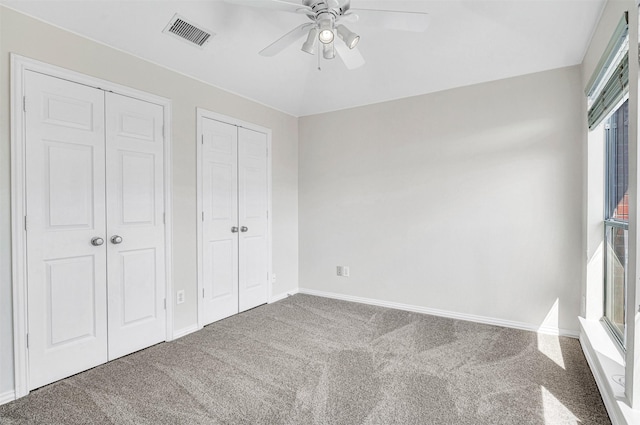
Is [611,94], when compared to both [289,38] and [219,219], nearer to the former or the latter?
[289,38]

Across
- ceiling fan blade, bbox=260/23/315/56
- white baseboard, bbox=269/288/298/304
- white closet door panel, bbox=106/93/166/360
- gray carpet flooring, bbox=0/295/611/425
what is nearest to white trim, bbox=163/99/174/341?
white closet door panel, bbox=106/93/166/360

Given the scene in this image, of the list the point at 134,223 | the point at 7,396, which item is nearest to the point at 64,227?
the point at 134,223

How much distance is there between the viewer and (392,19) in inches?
73.3

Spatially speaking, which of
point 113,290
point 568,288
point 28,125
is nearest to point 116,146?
point 28,125

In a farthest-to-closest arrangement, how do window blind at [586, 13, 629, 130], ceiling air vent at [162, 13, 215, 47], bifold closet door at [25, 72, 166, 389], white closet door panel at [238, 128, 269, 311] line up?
white closet door panel at [238, 128, 269, 311] → ceiling air vent at [162, 13, 215, 47] → bifold closet door at [25, 72, 166, 389] → window blind at [586, 13, 629, 130]

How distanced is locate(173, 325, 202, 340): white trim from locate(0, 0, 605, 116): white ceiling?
7.74 ft

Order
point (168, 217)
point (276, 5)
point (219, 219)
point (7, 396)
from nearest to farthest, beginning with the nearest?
1. point (276, 5)
2. point (7, 396)
3. point (168, 217)
4. point (219, 219)

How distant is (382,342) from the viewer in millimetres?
2773

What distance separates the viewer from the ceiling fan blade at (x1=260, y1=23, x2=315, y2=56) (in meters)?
2.01

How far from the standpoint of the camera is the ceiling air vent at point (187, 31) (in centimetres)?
244

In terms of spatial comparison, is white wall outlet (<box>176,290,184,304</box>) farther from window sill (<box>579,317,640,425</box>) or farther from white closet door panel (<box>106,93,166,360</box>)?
window sill (<box>579,317,640,425</box>)

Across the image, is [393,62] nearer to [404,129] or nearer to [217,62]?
[404,129]

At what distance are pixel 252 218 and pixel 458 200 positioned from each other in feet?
7.45

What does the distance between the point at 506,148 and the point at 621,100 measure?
113 centimetres
